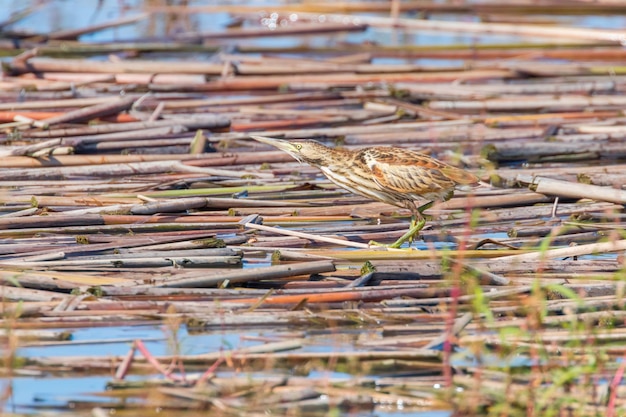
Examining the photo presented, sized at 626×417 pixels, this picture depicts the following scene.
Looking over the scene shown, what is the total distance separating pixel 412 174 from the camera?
5723 mm

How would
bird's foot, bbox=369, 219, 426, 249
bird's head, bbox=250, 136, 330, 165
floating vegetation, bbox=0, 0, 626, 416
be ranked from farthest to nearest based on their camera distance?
1. bird's head, bbox=250, 136, 330, 165
2. bird's foot, bbox=369, 219, 426, 249
3. floating vegetation, bbox=0, 0, 626, 416

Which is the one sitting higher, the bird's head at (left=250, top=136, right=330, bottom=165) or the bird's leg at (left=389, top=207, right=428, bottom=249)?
A: the bird's head at (left=250, top=136, right=330, bottom=165)

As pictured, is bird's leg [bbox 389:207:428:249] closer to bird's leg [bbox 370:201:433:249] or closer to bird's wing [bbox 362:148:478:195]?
bird's leg [bbox 370:201:433:249]

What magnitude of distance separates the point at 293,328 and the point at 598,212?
234 centimetres

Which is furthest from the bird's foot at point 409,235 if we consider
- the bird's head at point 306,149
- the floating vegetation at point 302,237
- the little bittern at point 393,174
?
the bird's head at point 306,149

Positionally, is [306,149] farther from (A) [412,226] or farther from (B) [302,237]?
(A) [412,226]

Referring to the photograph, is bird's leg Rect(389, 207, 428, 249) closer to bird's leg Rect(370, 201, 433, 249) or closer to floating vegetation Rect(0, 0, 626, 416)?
bird's leg Rect(370, 201, 433, 249)

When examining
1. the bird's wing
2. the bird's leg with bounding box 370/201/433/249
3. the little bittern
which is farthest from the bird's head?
the bird's leg with bounding box 370/201/433/249

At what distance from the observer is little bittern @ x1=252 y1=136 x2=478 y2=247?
18.8ft

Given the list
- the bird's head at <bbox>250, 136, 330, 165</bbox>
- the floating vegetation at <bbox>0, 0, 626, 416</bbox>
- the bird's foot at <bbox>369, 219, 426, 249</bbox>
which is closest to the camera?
the floating vegetation at <bbox>0, 0, 626, 416</bbox>

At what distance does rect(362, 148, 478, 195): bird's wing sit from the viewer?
5727 millimetres

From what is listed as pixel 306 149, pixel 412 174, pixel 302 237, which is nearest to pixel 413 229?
pixel 412 174

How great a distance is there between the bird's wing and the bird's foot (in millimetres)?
164

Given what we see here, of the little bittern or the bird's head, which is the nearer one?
the little bittern
